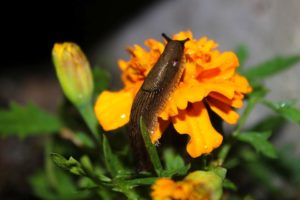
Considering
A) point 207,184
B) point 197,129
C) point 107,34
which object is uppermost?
point 107,34

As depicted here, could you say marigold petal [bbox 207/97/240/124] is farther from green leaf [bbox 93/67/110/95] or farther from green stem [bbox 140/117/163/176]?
green leaf [bbox 93/67/110/95]

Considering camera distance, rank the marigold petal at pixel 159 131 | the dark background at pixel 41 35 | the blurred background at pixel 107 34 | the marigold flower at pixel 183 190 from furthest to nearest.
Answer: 1. the dark background at pixel 41 35
2. the blurred background at pixel 107 34
3. the marigold petal at pixel 159 131
4. the marigold flower at pixel 183 190

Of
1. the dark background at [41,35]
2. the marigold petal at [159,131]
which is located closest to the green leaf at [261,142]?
the marigold petal at [159,131]

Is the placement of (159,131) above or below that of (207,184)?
above

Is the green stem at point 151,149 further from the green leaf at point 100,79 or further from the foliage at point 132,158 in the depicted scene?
the green leaf at point 100,79

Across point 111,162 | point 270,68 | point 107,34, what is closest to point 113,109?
point 111,162

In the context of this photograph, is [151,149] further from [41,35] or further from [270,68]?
[41,35]

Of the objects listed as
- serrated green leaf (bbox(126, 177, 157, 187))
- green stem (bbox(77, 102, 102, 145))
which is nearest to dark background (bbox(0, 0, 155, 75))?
green stem (bbox(77, 102, 102, 145))
